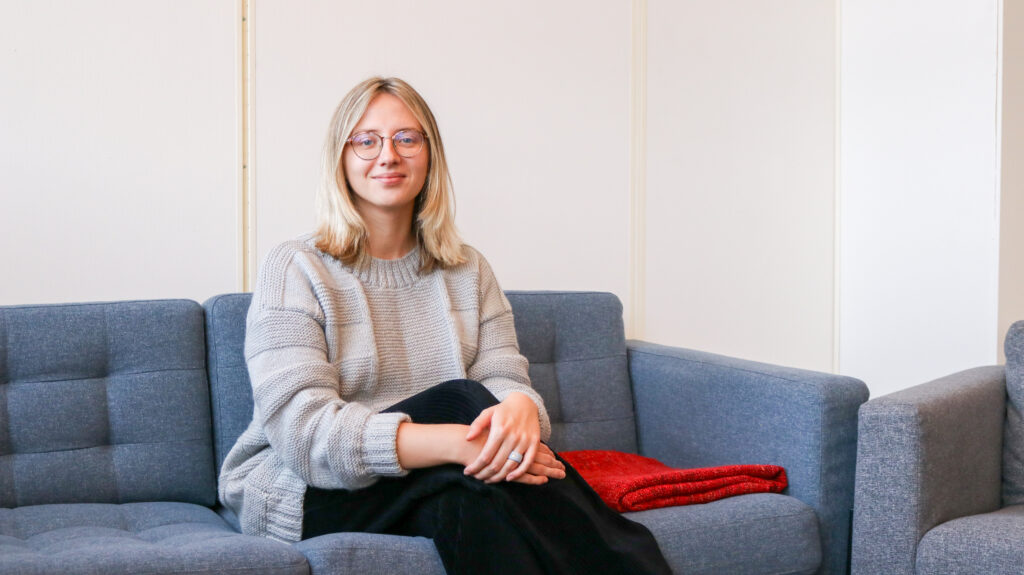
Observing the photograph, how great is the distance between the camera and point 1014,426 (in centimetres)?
199

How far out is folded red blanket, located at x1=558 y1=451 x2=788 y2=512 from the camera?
1.74m

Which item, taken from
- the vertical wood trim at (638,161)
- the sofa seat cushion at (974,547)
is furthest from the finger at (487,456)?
the vertical wood trim at (638,161)

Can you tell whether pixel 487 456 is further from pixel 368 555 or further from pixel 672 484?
pixel 672 484

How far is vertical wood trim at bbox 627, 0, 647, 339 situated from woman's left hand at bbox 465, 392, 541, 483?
128cm

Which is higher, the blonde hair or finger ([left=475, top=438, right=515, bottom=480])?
the blonde hair

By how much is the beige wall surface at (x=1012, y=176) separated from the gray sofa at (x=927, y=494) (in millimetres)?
1027

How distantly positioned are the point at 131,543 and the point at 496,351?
2.45 feet

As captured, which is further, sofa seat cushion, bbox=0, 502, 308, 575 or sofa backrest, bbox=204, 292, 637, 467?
sofa backrest, bbox=204, 292, 637, 467

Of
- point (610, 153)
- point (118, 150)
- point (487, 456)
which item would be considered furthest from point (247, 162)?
point (487, 456)

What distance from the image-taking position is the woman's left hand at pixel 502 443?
1.49m

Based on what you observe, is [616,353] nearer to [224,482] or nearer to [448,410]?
[448,410]

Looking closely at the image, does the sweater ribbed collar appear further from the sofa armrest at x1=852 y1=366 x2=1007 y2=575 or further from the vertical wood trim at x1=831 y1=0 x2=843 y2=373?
the vertical wood trim at x1=831 y1=0 x2=843 y2=373

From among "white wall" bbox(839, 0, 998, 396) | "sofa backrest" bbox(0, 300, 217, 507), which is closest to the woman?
"sofa backrest" bbox(0, 300, 217, 507)

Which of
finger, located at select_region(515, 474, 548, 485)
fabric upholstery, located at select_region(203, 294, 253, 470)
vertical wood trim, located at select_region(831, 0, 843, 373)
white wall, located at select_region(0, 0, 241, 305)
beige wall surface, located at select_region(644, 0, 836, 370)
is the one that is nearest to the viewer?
finger, located at select_region(515, 474, 548, 485)
